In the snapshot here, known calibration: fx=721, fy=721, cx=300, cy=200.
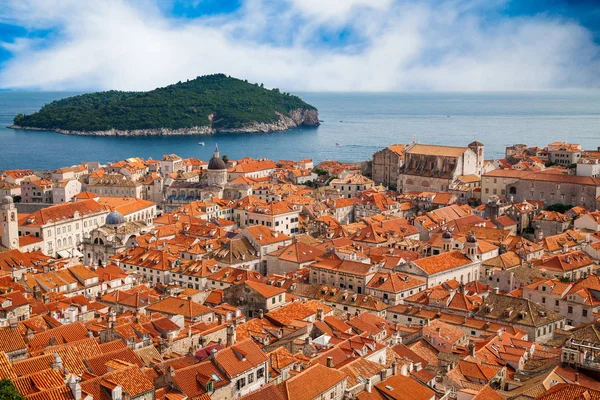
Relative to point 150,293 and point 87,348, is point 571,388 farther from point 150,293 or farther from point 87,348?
point 150,293

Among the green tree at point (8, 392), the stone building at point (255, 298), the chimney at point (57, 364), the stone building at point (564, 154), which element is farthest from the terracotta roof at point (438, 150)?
the green tree at point (8, 392)

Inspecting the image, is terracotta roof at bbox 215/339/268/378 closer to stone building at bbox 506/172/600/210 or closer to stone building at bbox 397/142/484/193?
stone building at bbox 506/172/600/210

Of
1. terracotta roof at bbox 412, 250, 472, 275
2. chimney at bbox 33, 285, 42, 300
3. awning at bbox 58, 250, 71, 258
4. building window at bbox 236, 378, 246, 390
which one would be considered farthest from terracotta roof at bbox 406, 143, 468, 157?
building window at bbox 236, 378, 246, 390

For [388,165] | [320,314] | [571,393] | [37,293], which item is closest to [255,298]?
[320,314]

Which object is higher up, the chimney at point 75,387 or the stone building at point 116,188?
the chimney at point 75,387

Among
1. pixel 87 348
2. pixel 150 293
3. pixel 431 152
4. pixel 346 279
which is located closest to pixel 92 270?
pixel 150 293

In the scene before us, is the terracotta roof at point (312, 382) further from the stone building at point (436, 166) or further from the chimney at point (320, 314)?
the stone building at point (436, 166)

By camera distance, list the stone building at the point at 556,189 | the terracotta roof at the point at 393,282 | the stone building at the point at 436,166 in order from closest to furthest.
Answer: the terracotta roof at the point at 393,282, the stone building at the point at 556,189, the stone building at the point at 436,166
